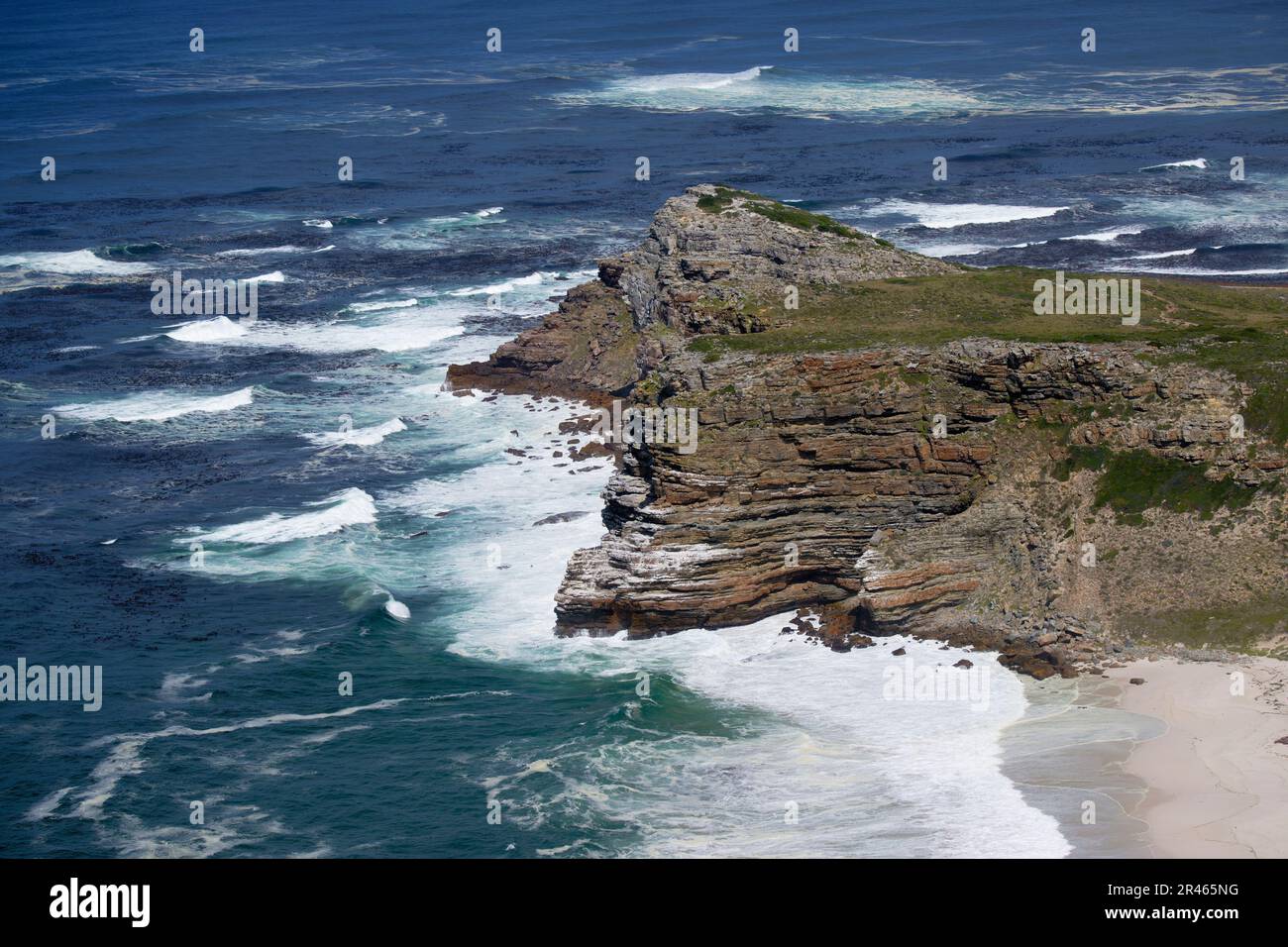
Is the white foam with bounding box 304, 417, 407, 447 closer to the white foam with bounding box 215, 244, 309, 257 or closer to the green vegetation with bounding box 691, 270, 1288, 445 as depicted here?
the green vegetation with bounding box 691, 270, 1288, 445

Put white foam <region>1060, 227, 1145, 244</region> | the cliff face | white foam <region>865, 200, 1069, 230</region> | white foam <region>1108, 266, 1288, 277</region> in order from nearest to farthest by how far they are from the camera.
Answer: the cliff face → white foam <region>1108, 266, 1288, 277</region> → white foam <region>1060, 227, 1145, 244</region> → white foam <region>865, 200, 1069, 230</region>

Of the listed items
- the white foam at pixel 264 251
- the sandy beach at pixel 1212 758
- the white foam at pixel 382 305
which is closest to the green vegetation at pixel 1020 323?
the sandy beach at pixel 1212 758

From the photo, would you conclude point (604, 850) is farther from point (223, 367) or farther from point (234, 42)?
Result: point (234, 42)

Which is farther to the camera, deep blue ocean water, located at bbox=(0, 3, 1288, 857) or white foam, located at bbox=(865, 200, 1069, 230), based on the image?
white foam, located at bbox=(865, 200, 1069, 230)

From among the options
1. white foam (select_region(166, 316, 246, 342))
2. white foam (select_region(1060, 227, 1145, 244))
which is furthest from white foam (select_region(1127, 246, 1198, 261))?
white foam (select_region(166, 316, 246, 342))

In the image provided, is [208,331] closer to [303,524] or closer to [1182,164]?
[303,524]

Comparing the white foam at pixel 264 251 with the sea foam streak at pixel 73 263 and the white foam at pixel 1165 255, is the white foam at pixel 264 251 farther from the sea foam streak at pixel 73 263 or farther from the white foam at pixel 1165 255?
the white foam at pixel 1165 255

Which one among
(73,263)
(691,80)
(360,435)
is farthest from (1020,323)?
(691,80)
